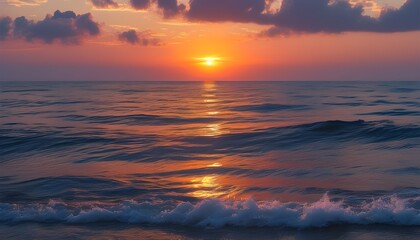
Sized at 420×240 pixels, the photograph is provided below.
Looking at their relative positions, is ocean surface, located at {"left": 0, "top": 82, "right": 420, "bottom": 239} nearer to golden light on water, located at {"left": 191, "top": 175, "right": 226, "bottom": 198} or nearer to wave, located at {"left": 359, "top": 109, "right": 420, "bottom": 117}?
golden light on water, located at {"left": 191, "top": 175, "right": 226, "bottom": 198}

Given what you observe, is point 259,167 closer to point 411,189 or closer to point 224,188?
point 224,188

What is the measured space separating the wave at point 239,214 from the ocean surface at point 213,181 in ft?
0.08

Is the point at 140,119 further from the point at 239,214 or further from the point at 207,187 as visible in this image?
the point at 239,214

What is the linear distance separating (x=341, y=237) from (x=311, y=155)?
411 inches

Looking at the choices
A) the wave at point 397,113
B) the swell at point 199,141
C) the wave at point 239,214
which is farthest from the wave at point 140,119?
the wave at point 239,214

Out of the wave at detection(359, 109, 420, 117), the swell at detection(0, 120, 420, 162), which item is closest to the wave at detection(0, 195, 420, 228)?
the swell at detection(0, 120, 420, 162)

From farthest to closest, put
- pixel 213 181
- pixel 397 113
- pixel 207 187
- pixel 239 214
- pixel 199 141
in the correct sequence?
pixel 397 113
pixel 199 141
pixel 213 181
pixel 207 187
pixel 239 214

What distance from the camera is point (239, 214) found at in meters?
11.0

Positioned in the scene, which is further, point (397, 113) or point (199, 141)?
point (397, 113)

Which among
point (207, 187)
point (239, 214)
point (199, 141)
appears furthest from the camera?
point (199, 141)

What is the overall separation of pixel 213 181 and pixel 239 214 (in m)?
4.36

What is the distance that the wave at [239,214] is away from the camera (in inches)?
418

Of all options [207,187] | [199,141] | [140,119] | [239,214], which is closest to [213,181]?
[207,187]

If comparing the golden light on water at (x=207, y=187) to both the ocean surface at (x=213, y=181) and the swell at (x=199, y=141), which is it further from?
the swell at (x=199, y=141)
